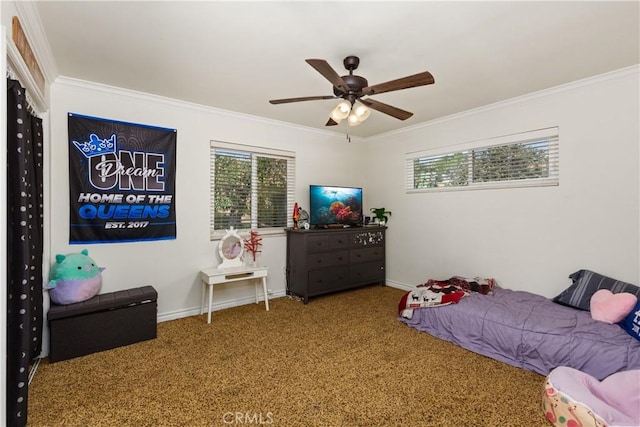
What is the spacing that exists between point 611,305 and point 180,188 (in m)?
4.19

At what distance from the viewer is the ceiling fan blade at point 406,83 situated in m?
2.05

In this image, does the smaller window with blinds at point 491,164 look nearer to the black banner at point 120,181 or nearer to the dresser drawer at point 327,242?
the dresser drawer at point 327,242

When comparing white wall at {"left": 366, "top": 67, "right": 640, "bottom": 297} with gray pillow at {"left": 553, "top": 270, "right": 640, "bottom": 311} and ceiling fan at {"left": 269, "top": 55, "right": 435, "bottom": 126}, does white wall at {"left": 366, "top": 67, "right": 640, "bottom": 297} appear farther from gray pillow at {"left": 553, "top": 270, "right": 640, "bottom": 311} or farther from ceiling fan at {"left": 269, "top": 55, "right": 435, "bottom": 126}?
ceiling fan at {"left": 269, "top": 55, "right": 435, "bottom": 126}

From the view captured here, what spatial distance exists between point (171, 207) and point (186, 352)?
5.14 feet

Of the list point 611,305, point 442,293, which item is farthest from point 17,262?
point 611,305

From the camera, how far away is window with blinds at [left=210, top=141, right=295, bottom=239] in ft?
12.9

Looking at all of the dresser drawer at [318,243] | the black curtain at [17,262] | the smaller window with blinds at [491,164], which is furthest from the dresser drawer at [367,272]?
the black curtain at [17,262]

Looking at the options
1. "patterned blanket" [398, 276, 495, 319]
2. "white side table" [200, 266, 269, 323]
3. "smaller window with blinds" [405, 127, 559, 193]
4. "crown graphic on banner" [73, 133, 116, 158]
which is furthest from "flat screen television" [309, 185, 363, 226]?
"crown graphic on banner" [73, 133, 116, 158]

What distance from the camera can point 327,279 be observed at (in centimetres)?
430

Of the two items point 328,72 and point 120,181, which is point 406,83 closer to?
point 328,72

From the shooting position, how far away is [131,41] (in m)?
2.30

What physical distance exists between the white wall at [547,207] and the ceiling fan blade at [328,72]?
7.76 ft

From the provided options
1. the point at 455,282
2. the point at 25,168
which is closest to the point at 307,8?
the point at 25,168

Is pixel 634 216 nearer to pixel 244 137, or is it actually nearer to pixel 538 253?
pixel 538 253
